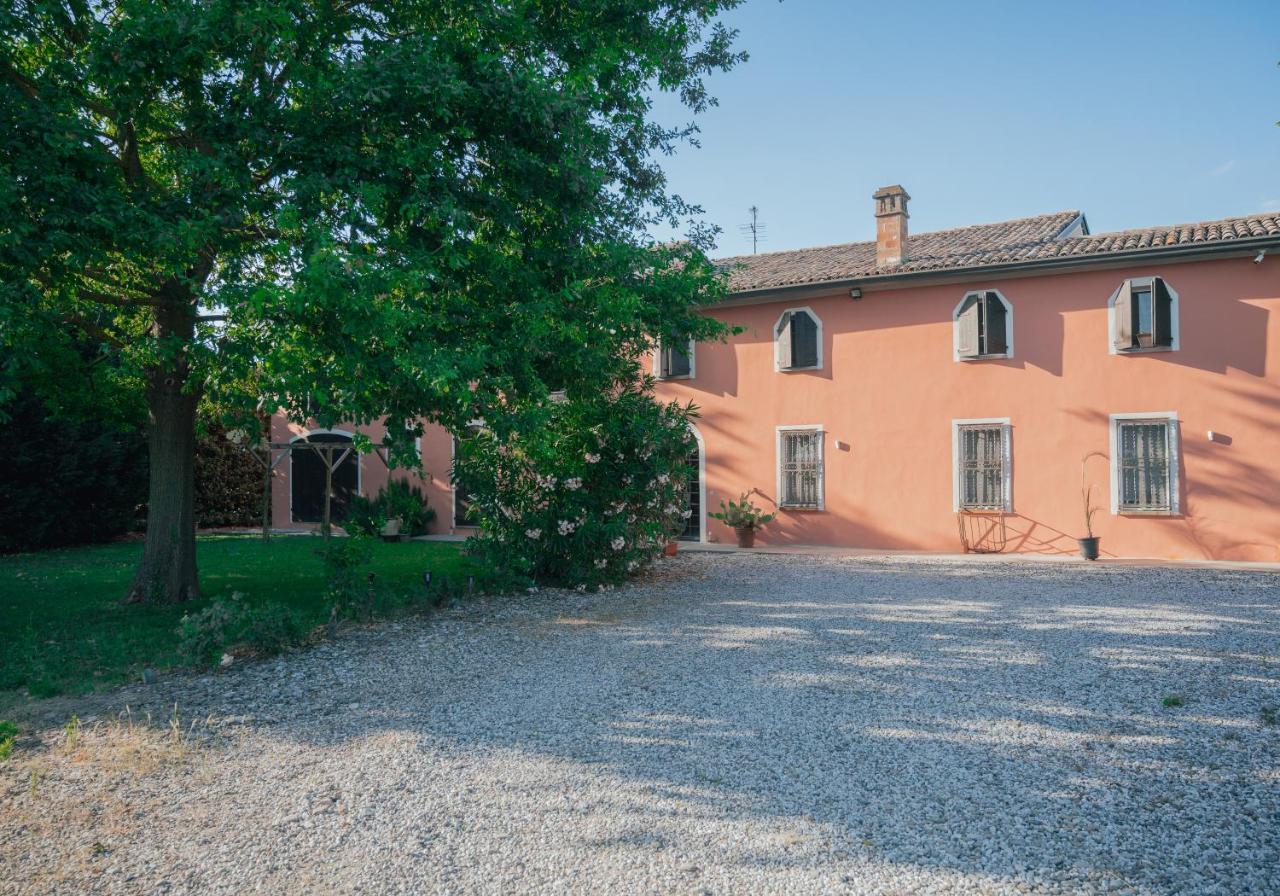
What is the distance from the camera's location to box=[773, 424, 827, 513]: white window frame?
15.4 metres

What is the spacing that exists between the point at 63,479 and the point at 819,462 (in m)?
13.9

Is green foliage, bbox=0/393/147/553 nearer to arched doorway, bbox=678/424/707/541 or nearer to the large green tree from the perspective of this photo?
the large green tree

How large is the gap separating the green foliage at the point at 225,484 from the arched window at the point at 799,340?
1261cm

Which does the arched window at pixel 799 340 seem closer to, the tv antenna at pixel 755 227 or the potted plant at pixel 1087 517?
the potted plant at pixel 1087 517

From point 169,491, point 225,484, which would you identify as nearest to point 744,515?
point 169,491

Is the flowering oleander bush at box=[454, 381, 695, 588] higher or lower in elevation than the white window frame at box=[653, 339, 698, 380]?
lower

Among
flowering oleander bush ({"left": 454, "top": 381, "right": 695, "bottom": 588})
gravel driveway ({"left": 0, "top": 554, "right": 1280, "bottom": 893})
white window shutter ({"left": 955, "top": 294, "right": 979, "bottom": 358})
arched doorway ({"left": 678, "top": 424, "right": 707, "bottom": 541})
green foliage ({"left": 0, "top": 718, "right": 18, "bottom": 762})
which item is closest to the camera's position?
gravel driveway ({"left": 0, "top": 554, "right": 1280, "bottom": 893})

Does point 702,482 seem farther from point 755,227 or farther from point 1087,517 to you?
point 755,227

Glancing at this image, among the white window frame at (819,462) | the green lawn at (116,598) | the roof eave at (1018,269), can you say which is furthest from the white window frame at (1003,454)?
the green lawn at (116,598)

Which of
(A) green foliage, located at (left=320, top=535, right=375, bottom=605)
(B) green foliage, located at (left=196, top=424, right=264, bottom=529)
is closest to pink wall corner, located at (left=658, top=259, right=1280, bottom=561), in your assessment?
(A) green foliage, located at (left=320, top=535, right=375, bottom=605)

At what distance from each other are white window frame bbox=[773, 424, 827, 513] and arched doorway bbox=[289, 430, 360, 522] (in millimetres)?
9724

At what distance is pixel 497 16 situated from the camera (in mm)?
6977

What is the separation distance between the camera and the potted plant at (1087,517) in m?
12.9

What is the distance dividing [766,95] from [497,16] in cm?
396
